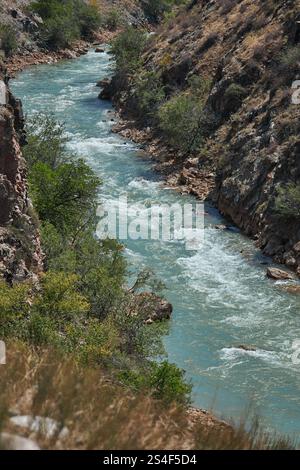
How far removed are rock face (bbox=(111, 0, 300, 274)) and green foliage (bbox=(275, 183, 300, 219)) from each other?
0.33 meters

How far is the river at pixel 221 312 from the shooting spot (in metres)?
15.5

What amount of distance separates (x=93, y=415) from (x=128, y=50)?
41.6 meters

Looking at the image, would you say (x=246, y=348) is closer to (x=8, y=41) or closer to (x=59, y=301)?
(x=59, y=301)

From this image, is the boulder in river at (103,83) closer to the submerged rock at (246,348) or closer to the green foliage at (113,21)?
the green foliage at (113,21)

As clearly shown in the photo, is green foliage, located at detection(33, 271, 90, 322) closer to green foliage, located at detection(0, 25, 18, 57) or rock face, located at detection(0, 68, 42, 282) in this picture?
rock face, located at detection(0, 68, 42, 282)

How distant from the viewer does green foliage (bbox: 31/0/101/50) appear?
192 ft

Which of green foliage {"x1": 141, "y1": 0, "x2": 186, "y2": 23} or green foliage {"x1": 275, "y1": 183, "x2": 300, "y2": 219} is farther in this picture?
green foliage {"x1": 141, "y1": 0, "x2": 186, "y2": 23}

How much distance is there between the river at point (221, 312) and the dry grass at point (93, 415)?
2547mm

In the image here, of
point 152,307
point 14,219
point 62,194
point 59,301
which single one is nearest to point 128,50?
point 62,194

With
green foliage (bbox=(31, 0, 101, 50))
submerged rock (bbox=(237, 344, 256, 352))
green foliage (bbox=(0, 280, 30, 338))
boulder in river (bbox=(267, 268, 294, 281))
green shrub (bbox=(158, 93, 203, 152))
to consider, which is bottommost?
submerged rock (bbox=(237, 344, 256, 352))

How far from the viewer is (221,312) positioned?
1959cm

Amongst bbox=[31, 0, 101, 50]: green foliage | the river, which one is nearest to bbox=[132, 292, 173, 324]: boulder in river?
the river
